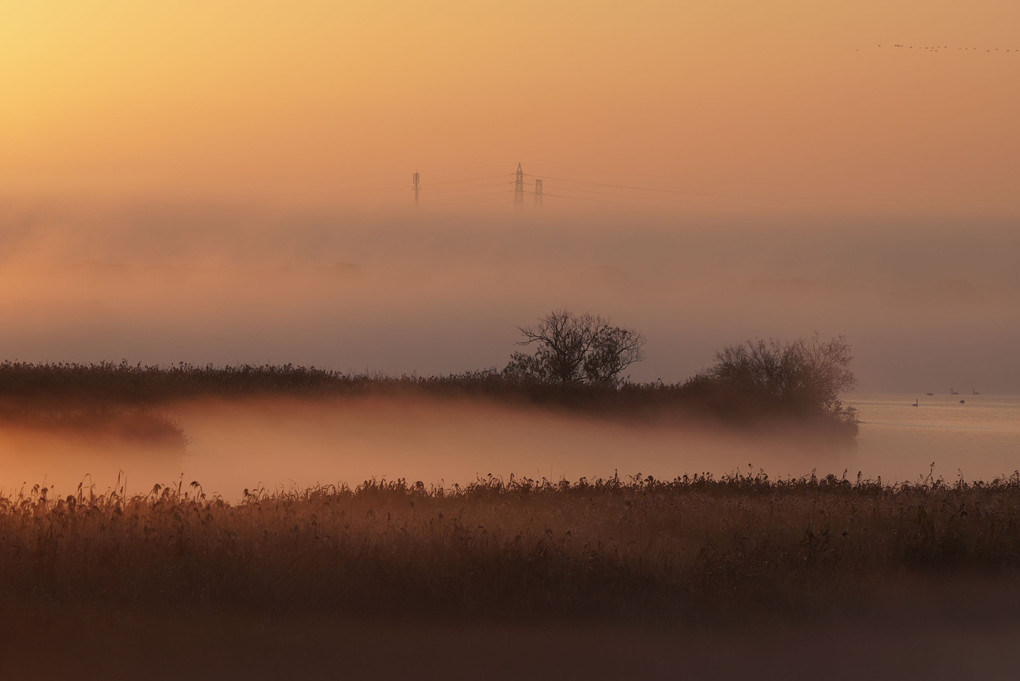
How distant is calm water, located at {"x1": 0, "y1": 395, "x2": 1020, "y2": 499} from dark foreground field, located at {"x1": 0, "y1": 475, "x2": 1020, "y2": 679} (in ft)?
45.8

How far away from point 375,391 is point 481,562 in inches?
1212

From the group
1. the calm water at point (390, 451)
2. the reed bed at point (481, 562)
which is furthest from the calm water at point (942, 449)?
the reed bed at point (481, 562)

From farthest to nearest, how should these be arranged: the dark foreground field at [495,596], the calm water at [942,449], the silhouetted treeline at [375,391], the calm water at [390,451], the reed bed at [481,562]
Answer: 1. the calm water at [942,449]
2. the silhouetted treeline at [375,391]
3. the calm water at [390,451]
4. the reed bed at [481,562]
5. the dark foreground field at [495,596]

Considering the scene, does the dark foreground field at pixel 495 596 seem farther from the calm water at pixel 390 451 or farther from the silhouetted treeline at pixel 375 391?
the silhouetted treeline at pixel 375 391

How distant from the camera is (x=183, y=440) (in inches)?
1394

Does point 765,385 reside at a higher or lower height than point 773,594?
higher

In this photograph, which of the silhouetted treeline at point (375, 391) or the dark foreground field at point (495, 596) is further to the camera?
the silhouetted treeline at point (375, 391)

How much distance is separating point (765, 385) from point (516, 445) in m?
20.3

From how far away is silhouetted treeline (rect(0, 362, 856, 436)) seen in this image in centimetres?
3672

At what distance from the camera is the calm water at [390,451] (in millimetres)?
31531

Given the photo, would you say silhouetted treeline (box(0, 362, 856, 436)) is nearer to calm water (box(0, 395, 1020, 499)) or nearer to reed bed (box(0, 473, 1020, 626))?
calm water (box(0, 395, 1020, 499))

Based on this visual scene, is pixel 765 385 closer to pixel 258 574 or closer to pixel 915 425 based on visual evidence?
pixel 258 574

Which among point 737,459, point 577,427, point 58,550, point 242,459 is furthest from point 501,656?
point 737,459

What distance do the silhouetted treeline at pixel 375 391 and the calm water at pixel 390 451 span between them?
78 cm
